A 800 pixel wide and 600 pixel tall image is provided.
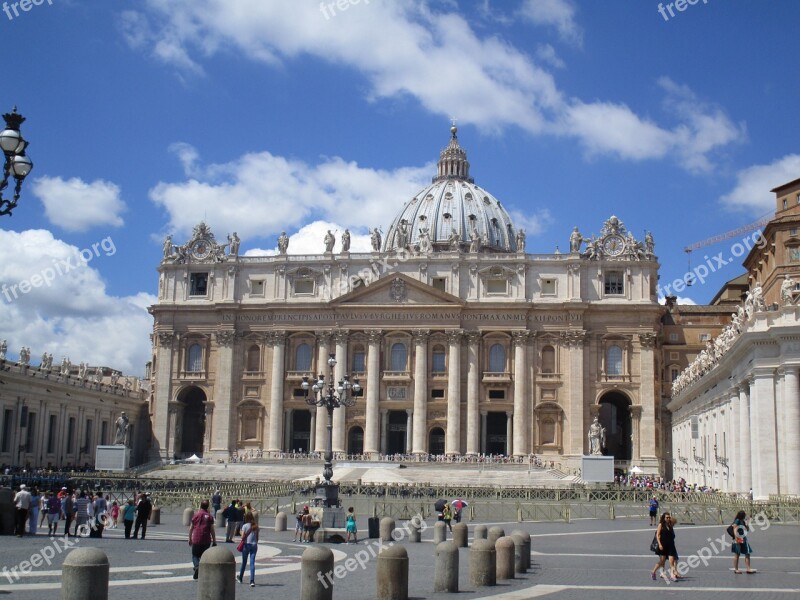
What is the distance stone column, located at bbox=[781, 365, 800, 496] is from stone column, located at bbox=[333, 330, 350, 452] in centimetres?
5151

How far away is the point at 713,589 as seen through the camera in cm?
1827

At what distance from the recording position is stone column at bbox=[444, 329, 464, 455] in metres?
83.8

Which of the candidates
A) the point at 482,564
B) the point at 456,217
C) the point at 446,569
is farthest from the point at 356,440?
the point at 446,569

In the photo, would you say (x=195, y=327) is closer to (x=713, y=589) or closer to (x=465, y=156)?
(x=465, y=156)

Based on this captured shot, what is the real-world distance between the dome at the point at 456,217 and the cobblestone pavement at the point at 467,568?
307 feet

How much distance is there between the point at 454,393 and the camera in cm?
8431

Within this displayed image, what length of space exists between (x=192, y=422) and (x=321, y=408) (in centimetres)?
1629

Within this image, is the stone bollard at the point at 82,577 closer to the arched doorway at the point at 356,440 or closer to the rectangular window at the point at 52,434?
the rectangular window at the point at 52,434

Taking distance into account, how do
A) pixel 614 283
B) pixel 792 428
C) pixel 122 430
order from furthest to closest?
pixel 614 283
pixel 122 430
pixel 792 428

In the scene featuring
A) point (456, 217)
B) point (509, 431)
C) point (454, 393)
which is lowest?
point (509, 431)

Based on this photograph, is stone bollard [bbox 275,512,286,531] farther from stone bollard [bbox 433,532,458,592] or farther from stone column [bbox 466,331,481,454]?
stone column [bbox 466,331,481,454]

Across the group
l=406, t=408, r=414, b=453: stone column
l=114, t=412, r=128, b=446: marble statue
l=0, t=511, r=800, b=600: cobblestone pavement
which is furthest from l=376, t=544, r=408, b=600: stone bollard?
l=406, t=408, r=414, b=453: stone column

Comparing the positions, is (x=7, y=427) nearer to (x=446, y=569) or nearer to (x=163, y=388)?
(x=163, y=388)

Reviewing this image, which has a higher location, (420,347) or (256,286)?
(256,286)
